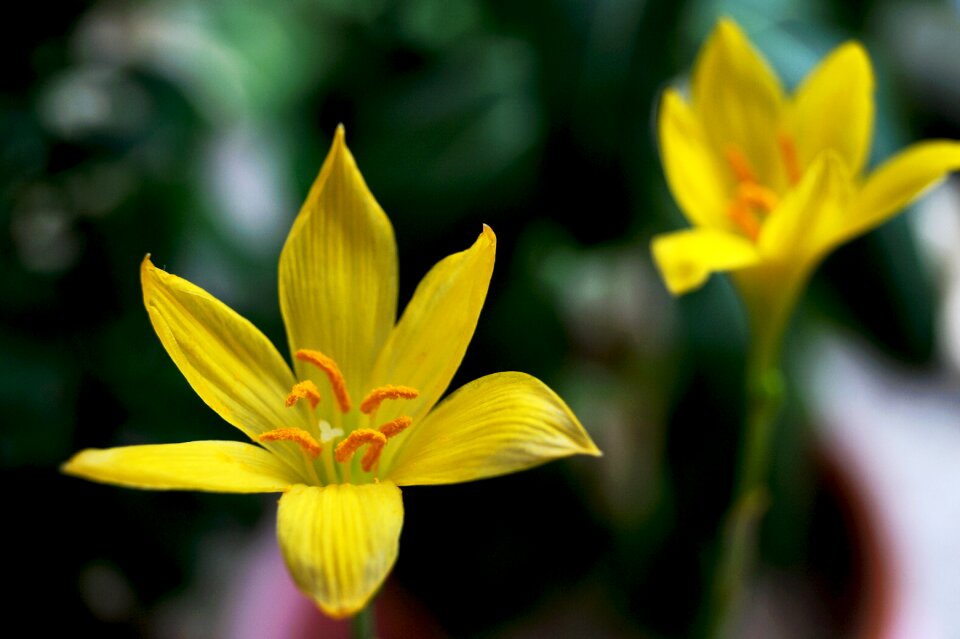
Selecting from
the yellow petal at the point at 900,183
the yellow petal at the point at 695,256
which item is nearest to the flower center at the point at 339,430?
the yellow petal at the point at 695,256

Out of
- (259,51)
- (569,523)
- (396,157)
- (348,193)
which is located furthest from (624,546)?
(259,51)

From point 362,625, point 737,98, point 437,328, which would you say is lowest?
point 362,625

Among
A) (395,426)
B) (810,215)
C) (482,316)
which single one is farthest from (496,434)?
(482,316)

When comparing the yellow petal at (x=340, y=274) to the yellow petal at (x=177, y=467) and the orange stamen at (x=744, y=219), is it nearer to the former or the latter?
the yellow petal at (x=177, y=467)

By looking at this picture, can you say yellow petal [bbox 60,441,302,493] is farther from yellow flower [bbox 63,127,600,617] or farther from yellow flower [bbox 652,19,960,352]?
yellow flower [bbox 652,19,960,352]

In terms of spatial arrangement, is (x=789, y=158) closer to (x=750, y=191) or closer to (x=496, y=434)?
(x=750, y=191)

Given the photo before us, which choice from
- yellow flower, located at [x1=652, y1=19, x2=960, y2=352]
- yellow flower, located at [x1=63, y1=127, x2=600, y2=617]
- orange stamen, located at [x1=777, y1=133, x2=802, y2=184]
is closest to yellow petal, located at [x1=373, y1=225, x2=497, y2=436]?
yellow flower, located at [x1=63, y1=127, x2=600, y2=617]
